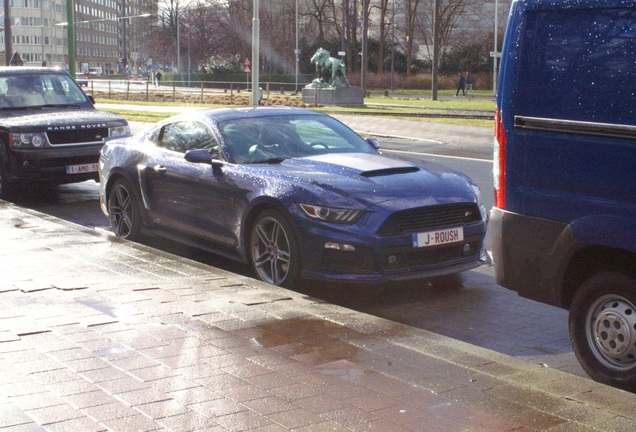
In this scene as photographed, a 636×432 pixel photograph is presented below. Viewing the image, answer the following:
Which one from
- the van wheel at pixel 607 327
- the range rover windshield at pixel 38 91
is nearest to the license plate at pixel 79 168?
the range rover windshield at pixel 38 91

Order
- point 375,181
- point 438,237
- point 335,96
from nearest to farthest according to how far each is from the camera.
→ point 438,237 → point 375,181 → point 335,96

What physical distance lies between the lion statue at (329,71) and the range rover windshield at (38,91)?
98.7 feet

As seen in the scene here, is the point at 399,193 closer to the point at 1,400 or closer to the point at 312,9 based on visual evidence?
the point at 1,400

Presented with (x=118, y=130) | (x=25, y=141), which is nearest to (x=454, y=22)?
(x=118, y=130)

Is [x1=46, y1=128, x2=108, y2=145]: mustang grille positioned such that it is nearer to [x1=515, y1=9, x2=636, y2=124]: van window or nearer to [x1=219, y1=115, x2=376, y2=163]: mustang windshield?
[x1=219, y1=115, x2=376, y2=163]: mustang windshield

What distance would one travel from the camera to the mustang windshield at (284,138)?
8.48m

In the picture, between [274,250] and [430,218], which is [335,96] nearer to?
[274,250]

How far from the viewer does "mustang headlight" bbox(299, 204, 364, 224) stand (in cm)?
716

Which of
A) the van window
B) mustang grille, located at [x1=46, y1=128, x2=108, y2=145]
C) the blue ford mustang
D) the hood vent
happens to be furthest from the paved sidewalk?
mustang grille, located at [x1=46, y1=128, x2=108, y2=145]

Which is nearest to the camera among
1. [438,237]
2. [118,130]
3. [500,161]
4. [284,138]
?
[500,161]

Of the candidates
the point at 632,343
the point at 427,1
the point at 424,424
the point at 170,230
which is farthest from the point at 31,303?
the point at 427,1

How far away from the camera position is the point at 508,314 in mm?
7082

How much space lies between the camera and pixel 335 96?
43.8 meters

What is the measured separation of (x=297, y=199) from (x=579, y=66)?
9.41ft
